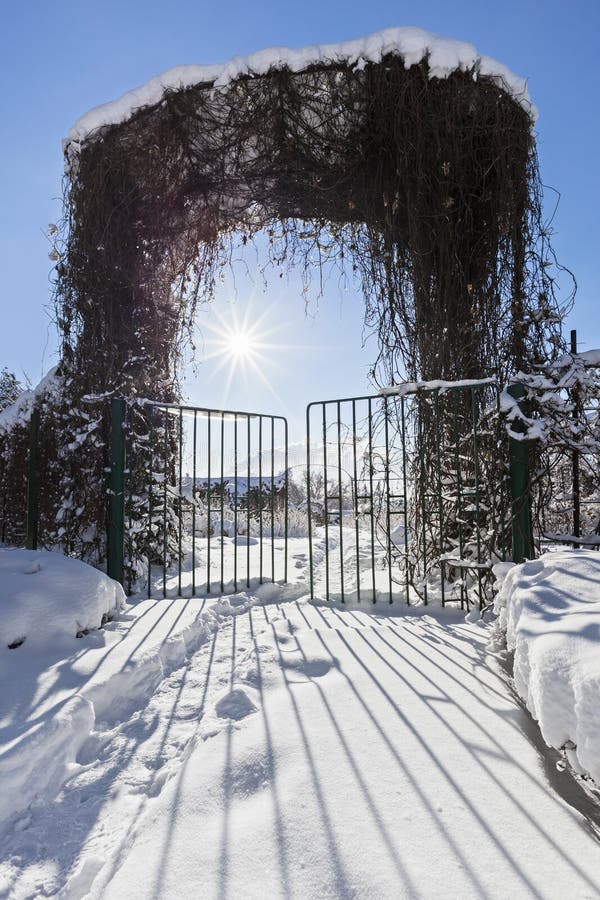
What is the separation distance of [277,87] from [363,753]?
5069 mm

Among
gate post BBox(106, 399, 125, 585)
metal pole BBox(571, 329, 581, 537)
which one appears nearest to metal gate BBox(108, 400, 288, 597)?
gate post BBox(106, 399, 125, 585)

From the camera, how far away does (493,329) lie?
155 inches

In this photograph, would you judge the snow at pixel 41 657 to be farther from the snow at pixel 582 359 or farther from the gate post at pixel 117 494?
the snow at pixel 582 359

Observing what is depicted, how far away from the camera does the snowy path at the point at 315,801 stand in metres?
1.02

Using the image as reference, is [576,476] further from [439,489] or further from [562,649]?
[562,649]

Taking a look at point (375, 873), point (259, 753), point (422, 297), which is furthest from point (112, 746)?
point (422, 297)

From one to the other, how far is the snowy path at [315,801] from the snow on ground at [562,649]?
197 millimetres

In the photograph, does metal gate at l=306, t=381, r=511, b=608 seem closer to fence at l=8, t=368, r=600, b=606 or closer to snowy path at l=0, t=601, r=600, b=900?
fence at l=8, t=368, r=600, b=606

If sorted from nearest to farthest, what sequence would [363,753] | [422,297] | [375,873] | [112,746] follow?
[375,873], [363,753], [112,746], [422,297]

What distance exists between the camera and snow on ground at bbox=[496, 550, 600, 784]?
112 centimetres

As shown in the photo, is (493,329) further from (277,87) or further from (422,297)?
(277,87)

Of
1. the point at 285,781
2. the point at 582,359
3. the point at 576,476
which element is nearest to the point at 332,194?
the point at 582,359

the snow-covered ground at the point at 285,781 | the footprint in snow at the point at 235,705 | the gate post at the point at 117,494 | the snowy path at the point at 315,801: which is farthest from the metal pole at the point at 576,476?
the gate post at the point at 117,494

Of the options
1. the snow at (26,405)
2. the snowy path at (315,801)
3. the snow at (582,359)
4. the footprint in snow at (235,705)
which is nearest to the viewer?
the snowy path at (315,801)
